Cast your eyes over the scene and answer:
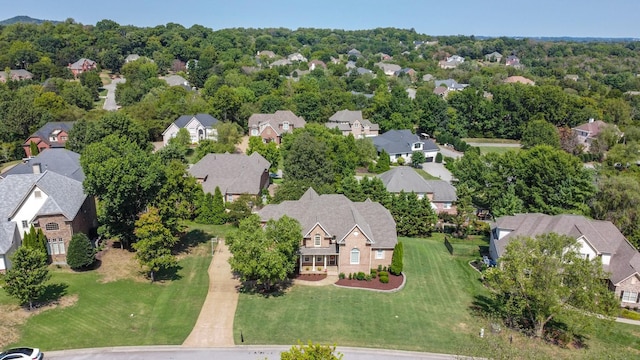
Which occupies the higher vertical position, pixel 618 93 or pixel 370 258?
pixel 618 93

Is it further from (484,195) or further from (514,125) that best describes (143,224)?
(514,125)

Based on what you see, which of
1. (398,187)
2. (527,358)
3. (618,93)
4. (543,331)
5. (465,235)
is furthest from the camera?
(618,93)

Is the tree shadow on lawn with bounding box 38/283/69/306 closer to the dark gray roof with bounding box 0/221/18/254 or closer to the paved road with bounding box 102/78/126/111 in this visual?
the dark gray roof with bounding box 0/221/18/254

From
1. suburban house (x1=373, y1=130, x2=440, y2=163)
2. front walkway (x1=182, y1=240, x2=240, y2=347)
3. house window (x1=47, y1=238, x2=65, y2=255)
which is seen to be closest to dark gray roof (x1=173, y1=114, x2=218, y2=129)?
suburban house (x1=373, y1=130, x2=440, y2=163)

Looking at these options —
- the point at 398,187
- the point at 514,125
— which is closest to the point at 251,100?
the point at 398,187

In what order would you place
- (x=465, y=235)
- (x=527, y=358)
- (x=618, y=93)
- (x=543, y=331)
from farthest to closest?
(x=618, y=93)
(x=465, y=235)
(x=543, y=331)
(x=527, y=358)

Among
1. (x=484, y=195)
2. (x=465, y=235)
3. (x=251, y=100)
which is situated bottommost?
(x=465, y=235)

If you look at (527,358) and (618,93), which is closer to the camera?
(527,358)
